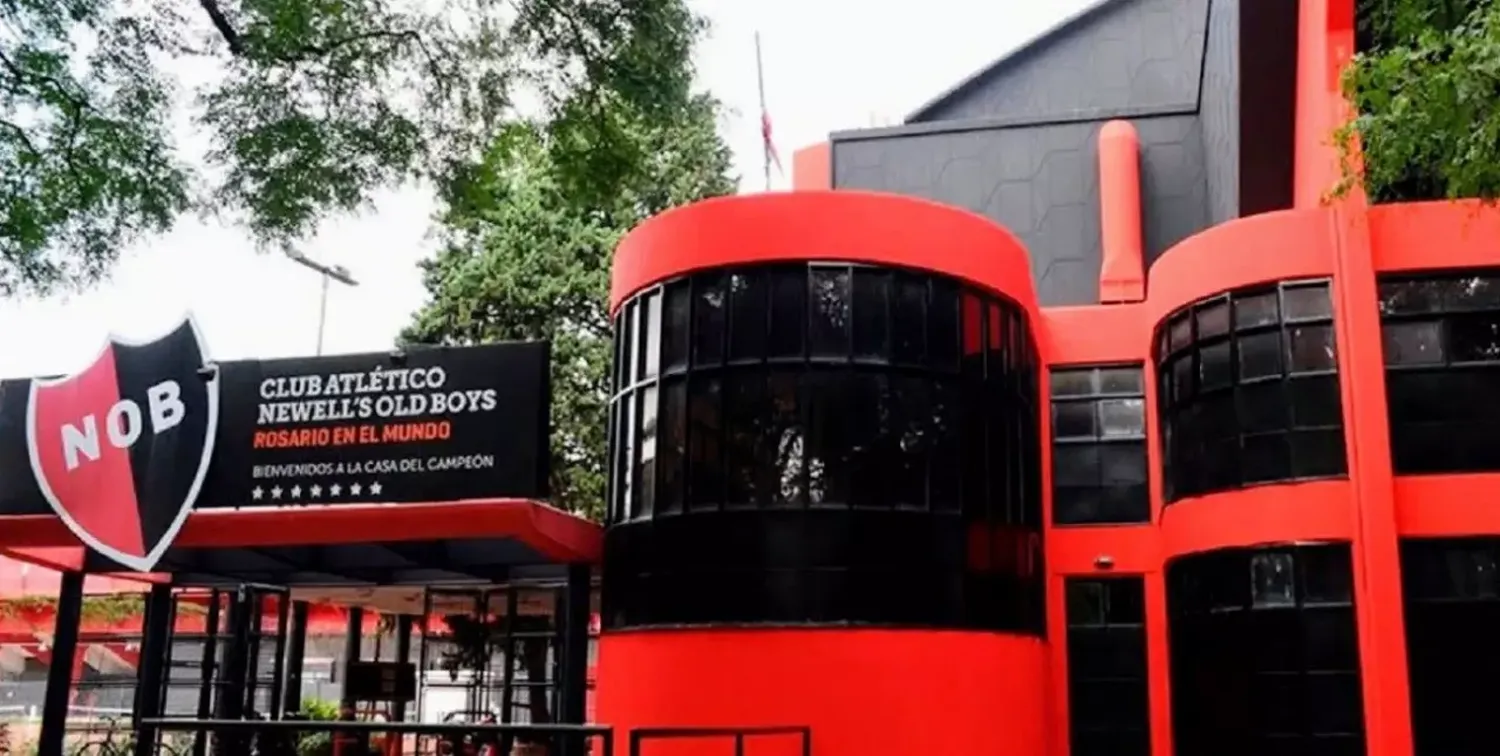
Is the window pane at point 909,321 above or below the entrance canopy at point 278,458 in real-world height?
above

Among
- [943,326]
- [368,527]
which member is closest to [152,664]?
[368,527]

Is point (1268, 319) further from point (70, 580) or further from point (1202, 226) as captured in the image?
point (70, 580)

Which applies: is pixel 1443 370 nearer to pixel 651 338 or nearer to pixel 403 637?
pixel 651 338

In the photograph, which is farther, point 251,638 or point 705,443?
point 251,638

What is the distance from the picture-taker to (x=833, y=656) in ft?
38.9

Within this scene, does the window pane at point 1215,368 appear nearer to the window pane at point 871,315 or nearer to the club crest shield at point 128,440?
the window pane at point 871,315

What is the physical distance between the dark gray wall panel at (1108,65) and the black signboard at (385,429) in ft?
48.9

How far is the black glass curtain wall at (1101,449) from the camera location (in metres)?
15.5

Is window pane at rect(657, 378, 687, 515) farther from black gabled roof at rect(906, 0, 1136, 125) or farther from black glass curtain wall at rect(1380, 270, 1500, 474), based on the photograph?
black gabled roof at rect(906, 0, 1136, 125)

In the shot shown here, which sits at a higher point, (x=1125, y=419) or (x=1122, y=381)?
(x=1122, y=381)

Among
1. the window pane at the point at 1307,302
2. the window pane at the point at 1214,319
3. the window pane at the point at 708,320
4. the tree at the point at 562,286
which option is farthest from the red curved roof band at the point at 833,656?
the tree at the point at 562,286

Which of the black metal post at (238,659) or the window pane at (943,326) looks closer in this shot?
the window pane at (943,326)

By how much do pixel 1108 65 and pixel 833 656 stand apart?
17.5m

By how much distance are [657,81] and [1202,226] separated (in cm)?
1497
